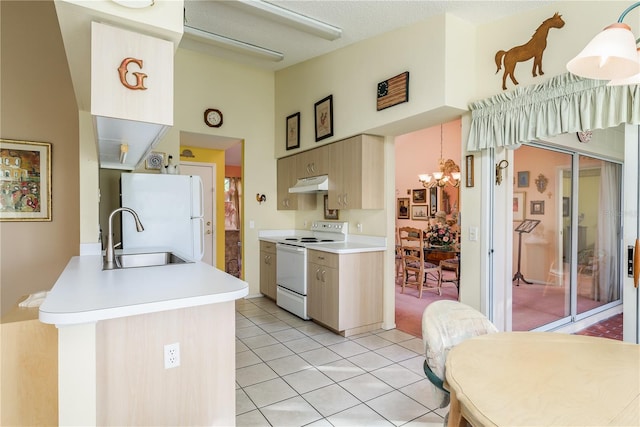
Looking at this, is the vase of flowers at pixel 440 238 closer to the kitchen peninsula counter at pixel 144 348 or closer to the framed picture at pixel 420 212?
the framed picture at pixel 420 212

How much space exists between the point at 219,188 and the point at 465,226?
4368 millimetres

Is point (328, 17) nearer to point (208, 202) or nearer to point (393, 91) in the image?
point (393, 91)

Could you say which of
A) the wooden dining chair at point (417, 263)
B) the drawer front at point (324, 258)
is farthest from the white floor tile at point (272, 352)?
the wooden dining chair at point (417, 263)

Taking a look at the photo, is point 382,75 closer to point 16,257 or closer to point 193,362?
point 193,362

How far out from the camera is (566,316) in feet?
11.8

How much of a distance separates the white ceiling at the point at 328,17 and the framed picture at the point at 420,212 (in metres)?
4.39

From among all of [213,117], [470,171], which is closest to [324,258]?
[470,171]

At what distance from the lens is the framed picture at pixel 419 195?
294 inches

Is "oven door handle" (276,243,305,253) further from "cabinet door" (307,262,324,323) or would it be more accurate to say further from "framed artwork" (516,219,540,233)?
"framed artwork" (516,219,540,233)

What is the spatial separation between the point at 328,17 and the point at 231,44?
44.7 inches

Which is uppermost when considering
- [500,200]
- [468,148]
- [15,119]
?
[15,119]

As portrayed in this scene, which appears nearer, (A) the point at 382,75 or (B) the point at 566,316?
(A) the point at 382,75

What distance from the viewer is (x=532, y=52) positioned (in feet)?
8.25

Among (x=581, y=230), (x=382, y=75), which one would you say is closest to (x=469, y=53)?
(x=382, y=75)
